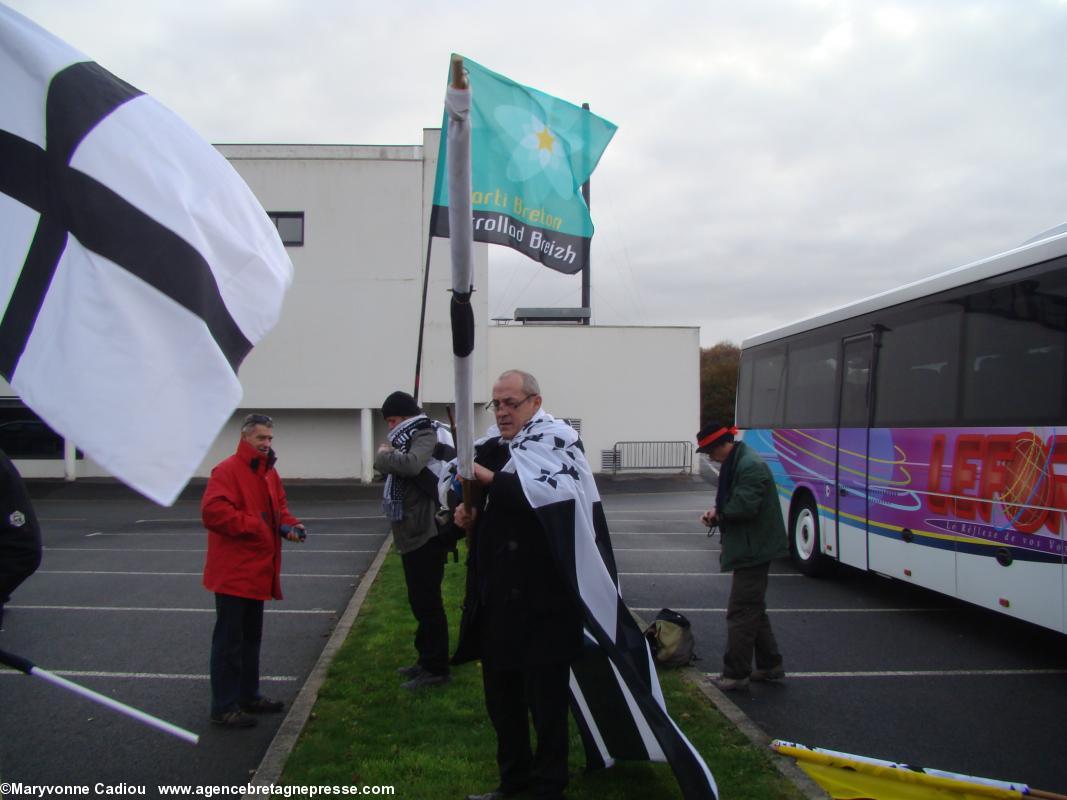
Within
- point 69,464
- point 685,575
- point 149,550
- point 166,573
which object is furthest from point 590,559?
point 69,464

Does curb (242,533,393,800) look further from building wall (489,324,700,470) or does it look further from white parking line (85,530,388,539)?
building wall (489,324,700,470)

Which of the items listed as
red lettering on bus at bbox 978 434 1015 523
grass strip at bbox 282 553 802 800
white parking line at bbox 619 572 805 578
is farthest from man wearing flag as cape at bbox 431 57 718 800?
white parking line at bbox 619 572 805 578

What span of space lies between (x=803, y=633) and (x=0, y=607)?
670 centimetres

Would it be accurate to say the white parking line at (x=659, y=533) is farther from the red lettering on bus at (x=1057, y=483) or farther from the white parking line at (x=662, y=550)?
the red lettering on bus at (x=1057, y=483)

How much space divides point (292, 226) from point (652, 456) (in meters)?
13.8

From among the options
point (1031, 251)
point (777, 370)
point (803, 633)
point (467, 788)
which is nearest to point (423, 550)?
point (467, 788)

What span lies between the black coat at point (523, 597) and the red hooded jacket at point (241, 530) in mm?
1868

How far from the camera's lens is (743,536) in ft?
18.8

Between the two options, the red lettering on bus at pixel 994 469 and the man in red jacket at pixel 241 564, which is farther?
the red lettering on bus at pixel 994 469

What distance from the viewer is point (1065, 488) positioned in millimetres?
6164

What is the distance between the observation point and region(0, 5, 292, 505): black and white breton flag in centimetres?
223

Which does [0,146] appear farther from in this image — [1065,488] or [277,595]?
[1065,488]

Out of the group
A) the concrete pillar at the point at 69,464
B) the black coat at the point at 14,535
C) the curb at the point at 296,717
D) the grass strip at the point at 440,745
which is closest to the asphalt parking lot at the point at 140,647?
the curb at the point at 296,717

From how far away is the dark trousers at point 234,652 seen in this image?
4.86 metres
